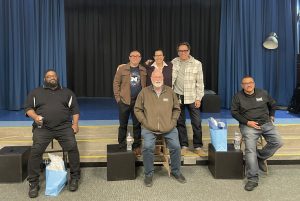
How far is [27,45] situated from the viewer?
620 cm

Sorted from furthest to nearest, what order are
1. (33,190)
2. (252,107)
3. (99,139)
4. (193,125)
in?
(99,139), (193,125), (252,107), (33,190)

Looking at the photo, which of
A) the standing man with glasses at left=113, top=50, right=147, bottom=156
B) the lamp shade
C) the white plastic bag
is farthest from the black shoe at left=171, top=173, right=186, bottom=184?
the lamp shade

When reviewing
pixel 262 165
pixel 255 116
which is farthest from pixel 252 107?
pixel 262 165

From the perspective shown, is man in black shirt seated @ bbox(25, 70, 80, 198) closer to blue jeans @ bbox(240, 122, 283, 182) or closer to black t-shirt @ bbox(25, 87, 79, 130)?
black t-shirt @ bbox(25, 87, 79, 130)

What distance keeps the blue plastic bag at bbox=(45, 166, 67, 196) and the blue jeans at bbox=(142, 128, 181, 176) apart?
90cm

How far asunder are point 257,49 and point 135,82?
131 inches

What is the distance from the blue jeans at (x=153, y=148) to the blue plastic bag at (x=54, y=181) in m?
0.90

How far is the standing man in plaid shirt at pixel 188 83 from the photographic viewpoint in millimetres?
4152

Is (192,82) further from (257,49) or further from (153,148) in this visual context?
(257,49)

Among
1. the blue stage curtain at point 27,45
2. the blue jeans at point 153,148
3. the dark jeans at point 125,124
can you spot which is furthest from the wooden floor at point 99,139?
the blue stage curtain at point 27,45

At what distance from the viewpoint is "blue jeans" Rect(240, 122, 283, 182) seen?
12.0ft

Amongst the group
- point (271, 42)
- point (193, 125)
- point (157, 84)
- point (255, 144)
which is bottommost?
point (255, 144)

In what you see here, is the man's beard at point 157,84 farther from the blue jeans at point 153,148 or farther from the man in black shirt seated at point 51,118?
the man in black shirt seated at point 51,118

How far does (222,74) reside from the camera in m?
6.74
